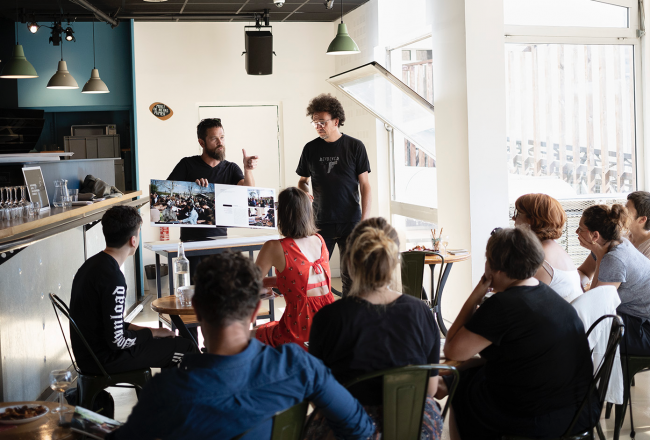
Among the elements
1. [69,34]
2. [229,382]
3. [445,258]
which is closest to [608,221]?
[445,258]

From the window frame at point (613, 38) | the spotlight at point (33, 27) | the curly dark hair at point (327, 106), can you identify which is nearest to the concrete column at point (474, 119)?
the window frame at point (613, 38)

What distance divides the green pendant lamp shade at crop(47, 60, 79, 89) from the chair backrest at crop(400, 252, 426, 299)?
552cm

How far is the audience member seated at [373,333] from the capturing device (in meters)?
1.89

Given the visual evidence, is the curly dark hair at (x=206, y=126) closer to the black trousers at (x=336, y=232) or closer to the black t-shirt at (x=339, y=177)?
the black t-shirt at (x=339, y=177)

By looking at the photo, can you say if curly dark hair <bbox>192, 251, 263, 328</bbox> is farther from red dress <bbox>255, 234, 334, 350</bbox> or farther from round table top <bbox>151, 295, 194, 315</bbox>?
round table top <bbox>151, 295, 194, 315</bbox>

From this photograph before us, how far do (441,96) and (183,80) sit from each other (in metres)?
4.19

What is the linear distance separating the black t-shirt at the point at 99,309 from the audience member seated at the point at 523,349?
4.78 ft

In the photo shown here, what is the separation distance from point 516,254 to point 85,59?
7860 mm

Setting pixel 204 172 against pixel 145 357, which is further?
pixel 204 172

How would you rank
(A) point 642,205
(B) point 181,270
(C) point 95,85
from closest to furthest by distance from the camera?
(A) point 642,205
(B) point 181,270
(C) point 95,85

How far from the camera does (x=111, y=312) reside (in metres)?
2.67

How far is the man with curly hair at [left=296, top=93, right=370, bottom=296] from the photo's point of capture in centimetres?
462

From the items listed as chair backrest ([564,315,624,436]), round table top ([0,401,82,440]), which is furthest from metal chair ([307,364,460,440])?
round table top ([0,401,82,440])

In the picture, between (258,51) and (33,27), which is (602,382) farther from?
(33,27)
